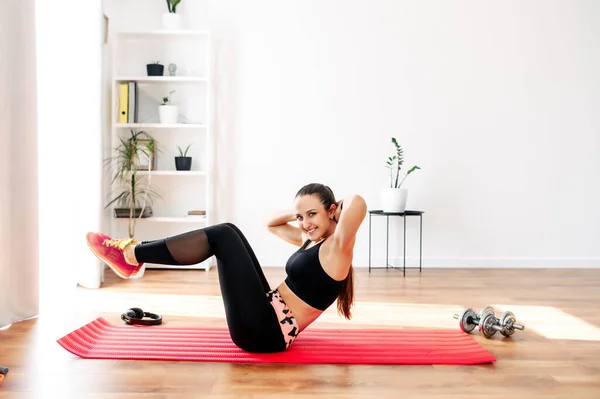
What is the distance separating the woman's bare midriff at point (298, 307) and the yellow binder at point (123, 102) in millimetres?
2993

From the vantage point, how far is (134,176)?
4977 millimetres

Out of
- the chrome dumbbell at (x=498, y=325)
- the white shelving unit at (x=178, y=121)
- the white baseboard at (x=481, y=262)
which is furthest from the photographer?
the white baseboard at (x=481, y=262)

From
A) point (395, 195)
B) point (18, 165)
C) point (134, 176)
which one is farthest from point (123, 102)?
point (395, 195)

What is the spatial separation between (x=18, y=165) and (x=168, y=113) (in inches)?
79.6

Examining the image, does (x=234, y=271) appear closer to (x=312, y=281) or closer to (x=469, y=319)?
(x=312, y=281)

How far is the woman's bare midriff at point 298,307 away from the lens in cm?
255

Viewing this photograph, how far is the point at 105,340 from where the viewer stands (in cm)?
279

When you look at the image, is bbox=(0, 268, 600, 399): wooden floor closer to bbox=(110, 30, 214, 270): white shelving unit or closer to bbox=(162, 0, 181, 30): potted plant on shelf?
bbox=(110, 30, 214, 270): white shelving unit

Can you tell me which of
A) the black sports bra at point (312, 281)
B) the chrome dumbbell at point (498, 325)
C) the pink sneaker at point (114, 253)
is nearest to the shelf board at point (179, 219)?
the pink sneaker at point (114, 253)

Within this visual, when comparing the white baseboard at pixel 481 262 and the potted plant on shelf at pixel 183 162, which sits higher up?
the potted plant on shelf at pixel 183 162

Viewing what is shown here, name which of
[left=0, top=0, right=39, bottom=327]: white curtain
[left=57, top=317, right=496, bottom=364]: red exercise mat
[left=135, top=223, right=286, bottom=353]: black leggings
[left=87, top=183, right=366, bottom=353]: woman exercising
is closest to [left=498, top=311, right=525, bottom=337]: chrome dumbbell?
[left=57, top=317, right=496, bottom=364]: red exercise mat

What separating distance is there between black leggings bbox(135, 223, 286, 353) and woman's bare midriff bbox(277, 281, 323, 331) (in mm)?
92

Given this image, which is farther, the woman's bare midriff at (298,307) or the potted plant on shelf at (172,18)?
the potted plant on shelf at (172,18)

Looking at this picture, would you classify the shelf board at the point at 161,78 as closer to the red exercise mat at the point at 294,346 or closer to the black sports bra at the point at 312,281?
the red exercise mat at the point at 294,346
